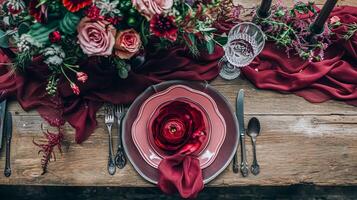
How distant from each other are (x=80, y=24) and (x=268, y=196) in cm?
102

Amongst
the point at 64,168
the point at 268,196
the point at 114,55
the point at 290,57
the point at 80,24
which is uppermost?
the point at 80,24

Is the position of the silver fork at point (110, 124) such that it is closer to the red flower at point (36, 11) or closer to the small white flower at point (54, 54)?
the small white flower at point (54, 54)

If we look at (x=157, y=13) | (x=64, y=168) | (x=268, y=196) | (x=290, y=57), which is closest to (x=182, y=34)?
(x=157, y=13)

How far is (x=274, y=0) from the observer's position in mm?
1963

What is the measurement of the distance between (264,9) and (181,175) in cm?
61

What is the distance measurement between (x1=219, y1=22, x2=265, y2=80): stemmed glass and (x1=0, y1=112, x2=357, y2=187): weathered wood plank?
0.20 meters

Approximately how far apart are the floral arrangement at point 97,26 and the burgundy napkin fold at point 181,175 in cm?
35

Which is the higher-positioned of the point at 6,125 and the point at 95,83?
the point at 95,83

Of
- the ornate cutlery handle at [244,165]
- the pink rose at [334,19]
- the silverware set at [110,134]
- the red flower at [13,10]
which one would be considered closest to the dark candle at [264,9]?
the pink rose at [334,19]

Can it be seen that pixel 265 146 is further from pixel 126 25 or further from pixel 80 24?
pixel 80 24

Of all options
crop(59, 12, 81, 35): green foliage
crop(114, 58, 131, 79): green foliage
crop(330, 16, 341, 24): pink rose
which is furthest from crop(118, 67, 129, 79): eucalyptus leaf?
crop(330, 16, 341, 24): pink rose

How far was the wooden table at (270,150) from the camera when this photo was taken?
1738 millimetres

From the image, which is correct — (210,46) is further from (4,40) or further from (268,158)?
(4,40)

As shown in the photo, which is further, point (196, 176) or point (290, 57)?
point (290, 57)
